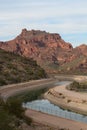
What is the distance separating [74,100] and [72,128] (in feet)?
118

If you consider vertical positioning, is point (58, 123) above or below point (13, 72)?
below

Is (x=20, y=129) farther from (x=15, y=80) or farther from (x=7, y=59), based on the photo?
(x=7, y=59)

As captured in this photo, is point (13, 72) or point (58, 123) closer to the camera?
point (58, 123)

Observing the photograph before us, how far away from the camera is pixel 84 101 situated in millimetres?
78438

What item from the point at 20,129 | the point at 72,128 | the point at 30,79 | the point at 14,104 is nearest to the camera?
the point at 20,129

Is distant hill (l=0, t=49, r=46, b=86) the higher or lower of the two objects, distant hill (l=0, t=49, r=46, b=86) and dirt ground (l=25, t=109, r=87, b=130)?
the higher

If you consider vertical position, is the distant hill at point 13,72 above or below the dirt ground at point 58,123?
above

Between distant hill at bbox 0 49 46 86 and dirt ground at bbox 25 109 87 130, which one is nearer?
dirt ground at bbox 25 109 87 130

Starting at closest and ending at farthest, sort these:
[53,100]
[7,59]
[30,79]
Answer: [53,100] < [30,79] < [7,59]

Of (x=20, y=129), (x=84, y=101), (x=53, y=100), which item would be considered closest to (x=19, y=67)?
(x=53, y=100)

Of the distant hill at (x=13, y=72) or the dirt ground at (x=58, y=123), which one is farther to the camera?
the distant hill at (x=13, y=72)

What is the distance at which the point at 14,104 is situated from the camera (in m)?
43.4

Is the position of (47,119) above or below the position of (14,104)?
below

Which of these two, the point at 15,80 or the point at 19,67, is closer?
the point at 15,80
